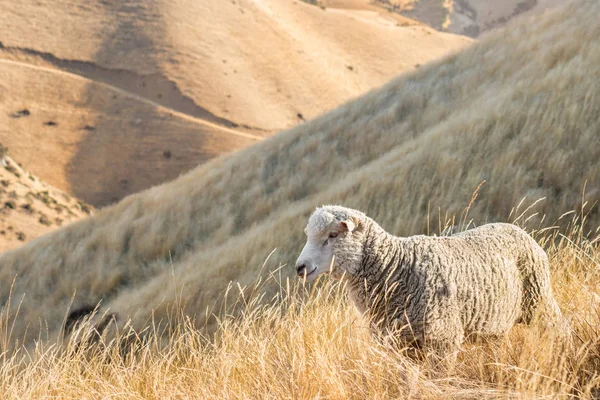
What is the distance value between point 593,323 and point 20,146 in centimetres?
4847

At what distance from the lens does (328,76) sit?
6075 cm

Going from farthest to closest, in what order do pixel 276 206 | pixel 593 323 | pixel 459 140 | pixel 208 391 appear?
pixel 276 206
pixel 459 140
pixel 208 391
pixel 593 323

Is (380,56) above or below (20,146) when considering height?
above

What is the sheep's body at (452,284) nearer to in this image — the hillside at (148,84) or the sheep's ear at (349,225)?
the sheep's ear at (349,225)

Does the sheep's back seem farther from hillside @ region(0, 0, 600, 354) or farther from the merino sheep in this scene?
hillside @ region(0, 0, 600, 354)

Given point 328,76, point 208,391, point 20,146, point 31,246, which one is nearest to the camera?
point 208,391

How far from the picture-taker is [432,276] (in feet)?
11.4

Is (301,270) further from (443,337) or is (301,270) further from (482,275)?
(482,275)

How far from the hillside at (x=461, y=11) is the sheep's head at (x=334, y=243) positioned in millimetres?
94944

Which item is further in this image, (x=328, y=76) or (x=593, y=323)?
(x=328, y=76)

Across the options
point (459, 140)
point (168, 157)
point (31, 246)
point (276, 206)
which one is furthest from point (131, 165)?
point (459, 140)

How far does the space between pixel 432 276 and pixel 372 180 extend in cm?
635

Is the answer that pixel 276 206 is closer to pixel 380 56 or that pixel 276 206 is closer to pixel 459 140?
pixel 459 140

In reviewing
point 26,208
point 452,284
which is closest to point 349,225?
point 452,284
